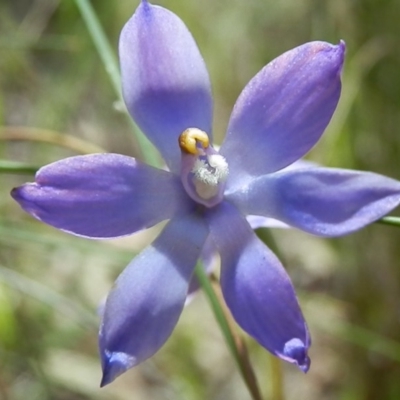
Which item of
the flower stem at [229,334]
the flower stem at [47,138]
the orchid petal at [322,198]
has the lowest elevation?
the flower stem at [229,334]

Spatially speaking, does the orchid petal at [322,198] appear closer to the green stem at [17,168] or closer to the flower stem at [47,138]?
the green stem at [17,168]

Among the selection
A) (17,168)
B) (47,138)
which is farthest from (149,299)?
(47,138)

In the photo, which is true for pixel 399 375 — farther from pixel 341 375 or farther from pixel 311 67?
pixel 311 67

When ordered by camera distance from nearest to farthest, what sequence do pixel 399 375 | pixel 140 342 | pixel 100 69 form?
pixel 140 342, pixel 399 375, pixel 100 69

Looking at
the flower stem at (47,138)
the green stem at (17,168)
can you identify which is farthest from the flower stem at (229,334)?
the flower stem at (47,138)

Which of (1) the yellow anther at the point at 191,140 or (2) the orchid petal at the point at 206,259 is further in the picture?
(2) the orchid petal at the point at 206,259

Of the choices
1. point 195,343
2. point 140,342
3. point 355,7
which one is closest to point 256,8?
point 355,7

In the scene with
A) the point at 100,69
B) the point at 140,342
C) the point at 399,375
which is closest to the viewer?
the point at 140,342
